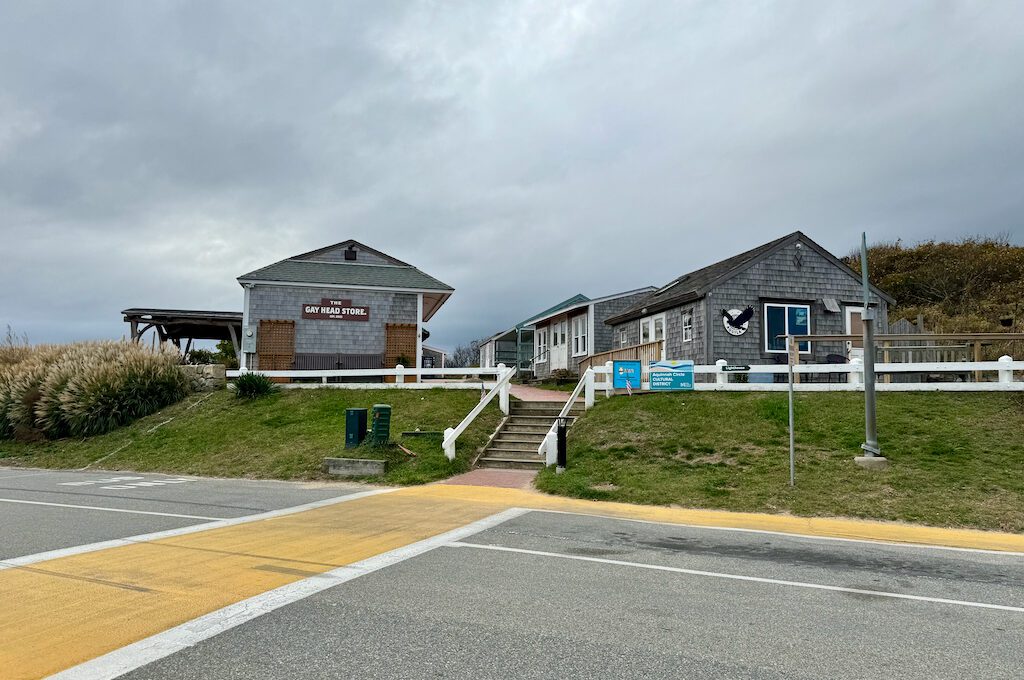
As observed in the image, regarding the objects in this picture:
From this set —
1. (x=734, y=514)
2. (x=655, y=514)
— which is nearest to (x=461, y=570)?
(x=655, y=514)

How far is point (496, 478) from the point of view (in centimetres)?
1342

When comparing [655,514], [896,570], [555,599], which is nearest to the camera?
[555,599]

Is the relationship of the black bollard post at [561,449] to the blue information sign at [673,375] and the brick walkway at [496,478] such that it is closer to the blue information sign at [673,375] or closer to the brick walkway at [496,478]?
the brick walkway at [496,478]

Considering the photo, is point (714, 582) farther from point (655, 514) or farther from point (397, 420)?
point (397, 420)

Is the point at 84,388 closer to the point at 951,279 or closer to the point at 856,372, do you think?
the point at 856,372

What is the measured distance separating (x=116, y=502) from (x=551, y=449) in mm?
7845

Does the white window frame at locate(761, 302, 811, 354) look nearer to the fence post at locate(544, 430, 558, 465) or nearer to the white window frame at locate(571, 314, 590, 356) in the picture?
the white window frame at locate(571, 314, 590, 356)

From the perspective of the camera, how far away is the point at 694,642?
448cm

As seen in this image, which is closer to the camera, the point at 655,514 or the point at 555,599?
the point at 555,599

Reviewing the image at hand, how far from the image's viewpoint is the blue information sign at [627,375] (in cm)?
1761

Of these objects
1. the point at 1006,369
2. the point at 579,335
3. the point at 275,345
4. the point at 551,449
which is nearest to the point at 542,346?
the point at 579,335

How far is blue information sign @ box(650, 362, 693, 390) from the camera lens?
55.9 feet

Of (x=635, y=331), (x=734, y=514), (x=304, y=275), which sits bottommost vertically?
(x=734, y=514)

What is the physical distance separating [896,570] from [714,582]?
87.0 inches
